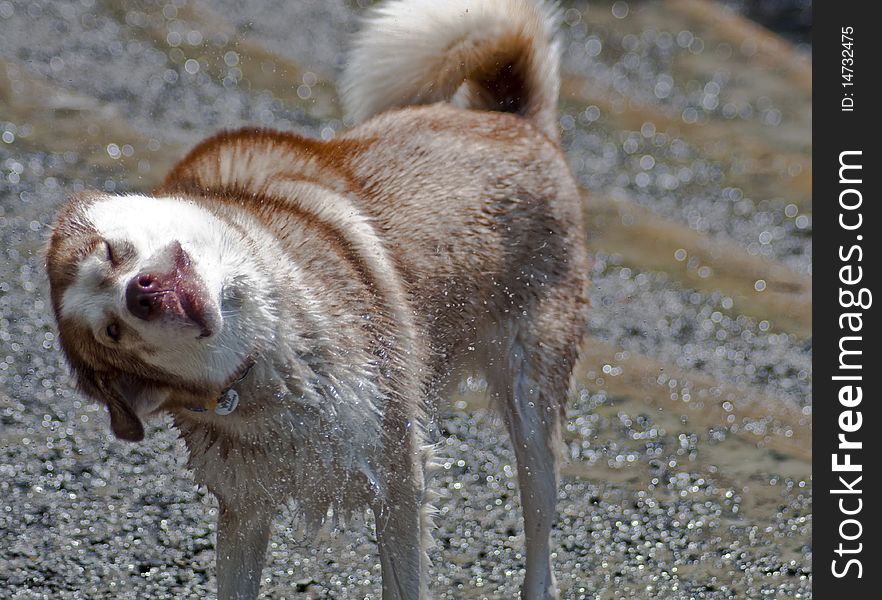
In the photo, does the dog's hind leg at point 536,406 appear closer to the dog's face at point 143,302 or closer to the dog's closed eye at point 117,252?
the dog's face at point 143,302

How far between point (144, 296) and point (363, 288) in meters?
0.78

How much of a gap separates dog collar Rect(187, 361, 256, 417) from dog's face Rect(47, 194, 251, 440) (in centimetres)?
3

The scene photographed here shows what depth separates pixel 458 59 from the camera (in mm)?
4172

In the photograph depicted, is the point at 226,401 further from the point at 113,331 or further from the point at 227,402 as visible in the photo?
the point at 113,331

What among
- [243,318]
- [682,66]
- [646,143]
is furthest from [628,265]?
[243,318]

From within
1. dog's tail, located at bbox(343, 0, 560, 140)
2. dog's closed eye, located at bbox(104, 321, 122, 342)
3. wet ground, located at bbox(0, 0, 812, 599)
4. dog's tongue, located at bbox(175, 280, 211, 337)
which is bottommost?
wet ground, located at bbox(0, 0, 812, 599)

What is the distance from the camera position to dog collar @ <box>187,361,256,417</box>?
9.67 ft

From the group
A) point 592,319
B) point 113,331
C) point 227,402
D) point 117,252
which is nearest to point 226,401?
point 227,402

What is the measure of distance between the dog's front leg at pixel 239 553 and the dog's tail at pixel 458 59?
1.68 metres

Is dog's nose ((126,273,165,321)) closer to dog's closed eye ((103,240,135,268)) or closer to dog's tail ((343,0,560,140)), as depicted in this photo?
dog's closed eye ((103,240,135,268))

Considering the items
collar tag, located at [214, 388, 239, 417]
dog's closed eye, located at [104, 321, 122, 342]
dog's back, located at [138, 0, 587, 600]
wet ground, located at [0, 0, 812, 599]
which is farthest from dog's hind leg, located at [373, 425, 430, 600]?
dog's closed eye, located at [104, 321, 122, 342]

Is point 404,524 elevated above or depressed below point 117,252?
below
